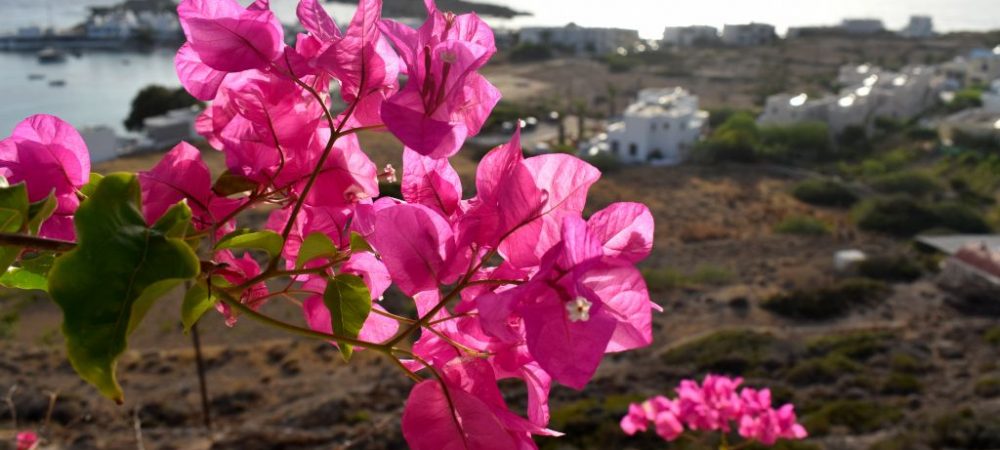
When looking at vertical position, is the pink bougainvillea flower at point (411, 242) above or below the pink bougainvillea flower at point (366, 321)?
above

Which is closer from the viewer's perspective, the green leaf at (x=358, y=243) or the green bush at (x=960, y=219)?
the green leaf at (x=358, y=243)

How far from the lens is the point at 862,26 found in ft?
77.6

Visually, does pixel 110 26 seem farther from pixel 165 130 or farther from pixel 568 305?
pixel 568 305

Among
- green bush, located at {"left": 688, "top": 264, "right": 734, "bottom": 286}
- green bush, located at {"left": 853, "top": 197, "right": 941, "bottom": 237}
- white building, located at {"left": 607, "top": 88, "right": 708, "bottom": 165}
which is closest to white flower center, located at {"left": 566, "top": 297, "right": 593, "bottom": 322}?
green bush, located at {"left": 688, "top": 264, "right": 734, "bottom": 286}

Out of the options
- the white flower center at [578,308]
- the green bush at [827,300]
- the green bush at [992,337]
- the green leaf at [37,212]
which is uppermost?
the white flower center at [578,308]

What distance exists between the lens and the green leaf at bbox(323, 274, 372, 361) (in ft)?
0.91

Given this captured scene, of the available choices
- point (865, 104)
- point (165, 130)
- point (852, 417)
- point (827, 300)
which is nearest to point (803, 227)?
point (827, 300)

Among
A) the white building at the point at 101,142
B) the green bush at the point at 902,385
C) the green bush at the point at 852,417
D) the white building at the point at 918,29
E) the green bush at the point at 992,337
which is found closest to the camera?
the green bush at the point at 852,417

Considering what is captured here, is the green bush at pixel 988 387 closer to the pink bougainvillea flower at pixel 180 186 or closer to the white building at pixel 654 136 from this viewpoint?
the pink bougainvillea flower at pixel 180 186

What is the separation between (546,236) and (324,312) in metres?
0.12

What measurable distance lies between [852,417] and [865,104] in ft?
35.6

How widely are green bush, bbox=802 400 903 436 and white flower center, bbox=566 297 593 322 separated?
15.6ft

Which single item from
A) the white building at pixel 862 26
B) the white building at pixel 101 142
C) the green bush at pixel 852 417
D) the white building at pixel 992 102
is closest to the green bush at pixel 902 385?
the green bush at pixel 852 417

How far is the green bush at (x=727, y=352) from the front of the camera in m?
5.82
